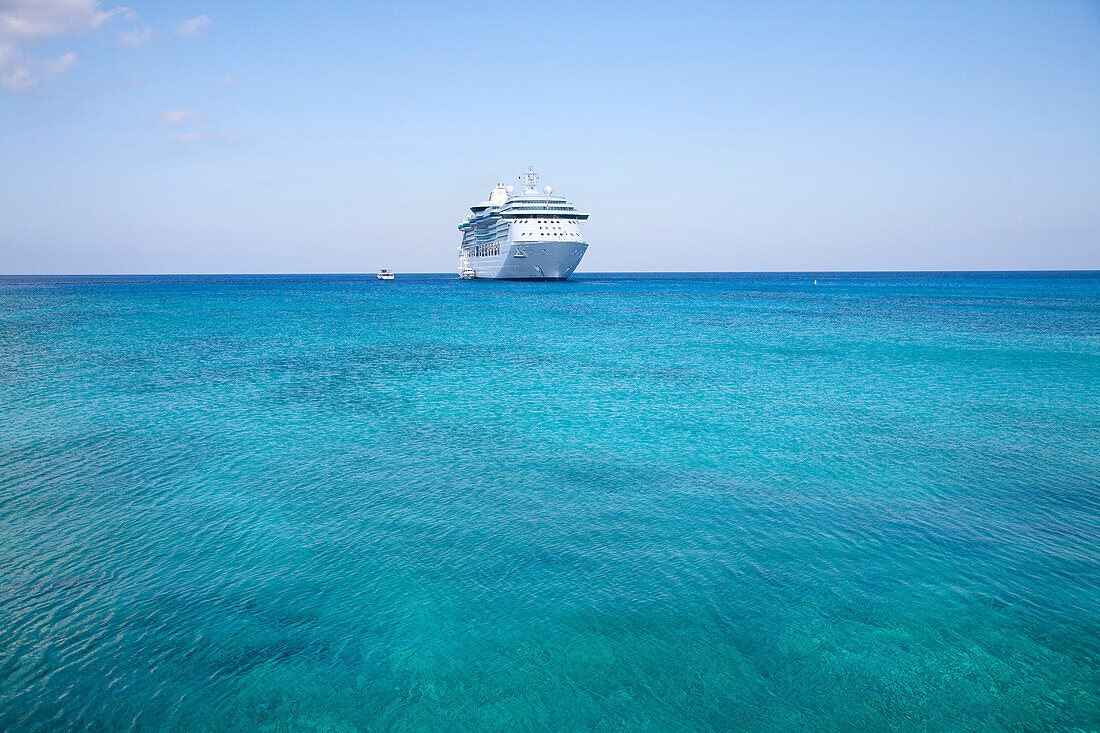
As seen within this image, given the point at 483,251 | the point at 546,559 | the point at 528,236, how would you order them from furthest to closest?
the point at 483,251, the point at 528,236, the point at 546,559

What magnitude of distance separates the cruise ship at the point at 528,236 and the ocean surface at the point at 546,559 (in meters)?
72.0

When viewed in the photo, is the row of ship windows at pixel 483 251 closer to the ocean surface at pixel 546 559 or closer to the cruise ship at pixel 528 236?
the cruise ship at pixel 528 236

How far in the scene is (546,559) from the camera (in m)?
10.0

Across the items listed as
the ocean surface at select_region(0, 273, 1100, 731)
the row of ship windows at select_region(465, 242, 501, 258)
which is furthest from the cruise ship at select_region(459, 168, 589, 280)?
the ocean surface at select_region(0, 273, 1100, 731)

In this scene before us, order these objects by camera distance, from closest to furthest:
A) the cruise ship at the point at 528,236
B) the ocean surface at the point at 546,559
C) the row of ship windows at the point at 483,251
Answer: the ocean surface at the point at 546,559 < the cruise ship at the point at 528,236 < the row of ship windows at the point at 483,251

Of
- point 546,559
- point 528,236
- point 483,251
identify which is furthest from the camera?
point 483,251

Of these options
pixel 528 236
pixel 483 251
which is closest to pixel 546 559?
pixel 528 236

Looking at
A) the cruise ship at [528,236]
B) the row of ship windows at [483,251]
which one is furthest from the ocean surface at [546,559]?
the row of ship windows at [483,251]

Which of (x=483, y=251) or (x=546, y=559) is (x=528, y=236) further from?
(x=546, y=559)

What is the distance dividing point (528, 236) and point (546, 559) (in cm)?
8566

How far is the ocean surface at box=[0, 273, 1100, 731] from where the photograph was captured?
6.91 metres

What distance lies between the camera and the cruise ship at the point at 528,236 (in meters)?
92.3

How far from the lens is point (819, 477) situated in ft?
45.8

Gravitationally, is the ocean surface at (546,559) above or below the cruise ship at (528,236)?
below
